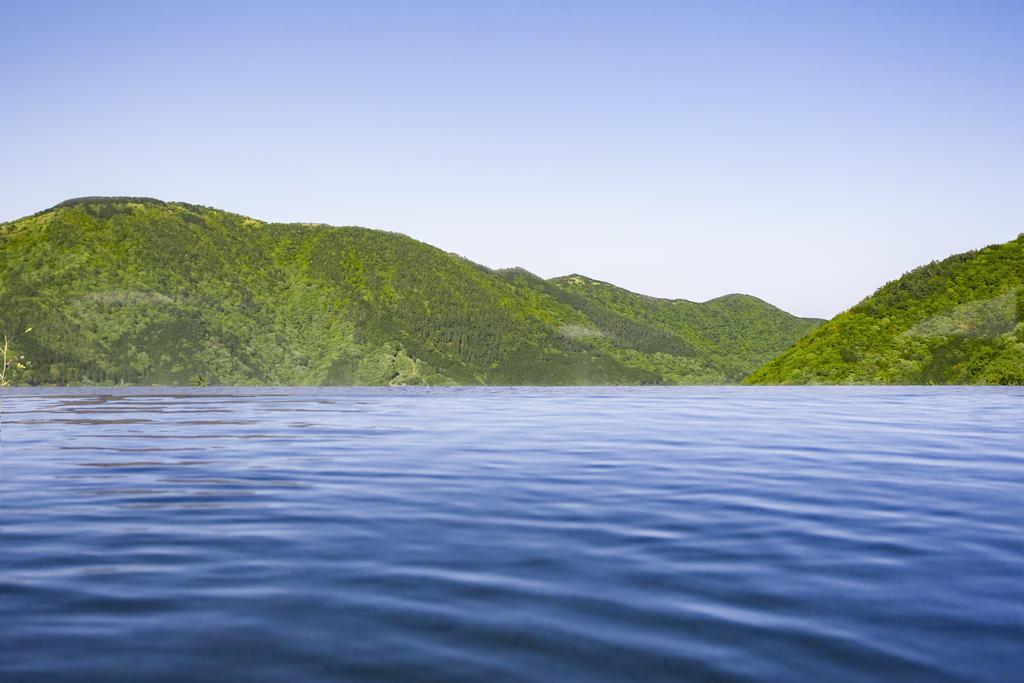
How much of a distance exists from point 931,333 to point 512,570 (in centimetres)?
17391

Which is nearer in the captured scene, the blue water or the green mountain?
the blue water

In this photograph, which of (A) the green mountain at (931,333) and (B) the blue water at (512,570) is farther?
(A) the green mountain at (931,333)

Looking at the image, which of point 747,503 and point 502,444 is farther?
point 502,444

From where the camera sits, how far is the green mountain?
491 ft

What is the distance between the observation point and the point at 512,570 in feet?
24.9

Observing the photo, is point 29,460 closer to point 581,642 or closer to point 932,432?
point 581,642

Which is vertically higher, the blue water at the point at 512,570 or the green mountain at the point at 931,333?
the green mountain at the point at 931,333

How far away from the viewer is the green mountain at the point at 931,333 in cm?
14975

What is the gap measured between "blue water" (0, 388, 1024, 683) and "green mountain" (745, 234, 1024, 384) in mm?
142709

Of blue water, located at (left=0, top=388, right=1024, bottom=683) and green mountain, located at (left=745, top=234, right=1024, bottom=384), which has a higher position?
green mountain, located at (left=745, top=234, right=1024, bottom=384)

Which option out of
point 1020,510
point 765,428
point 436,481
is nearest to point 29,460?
point 436,481

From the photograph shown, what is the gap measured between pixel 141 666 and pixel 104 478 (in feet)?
34.2

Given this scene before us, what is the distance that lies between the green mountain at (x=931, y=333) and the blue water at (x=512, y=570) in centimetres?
14271

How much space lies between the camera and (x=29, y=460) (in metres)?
17.3
